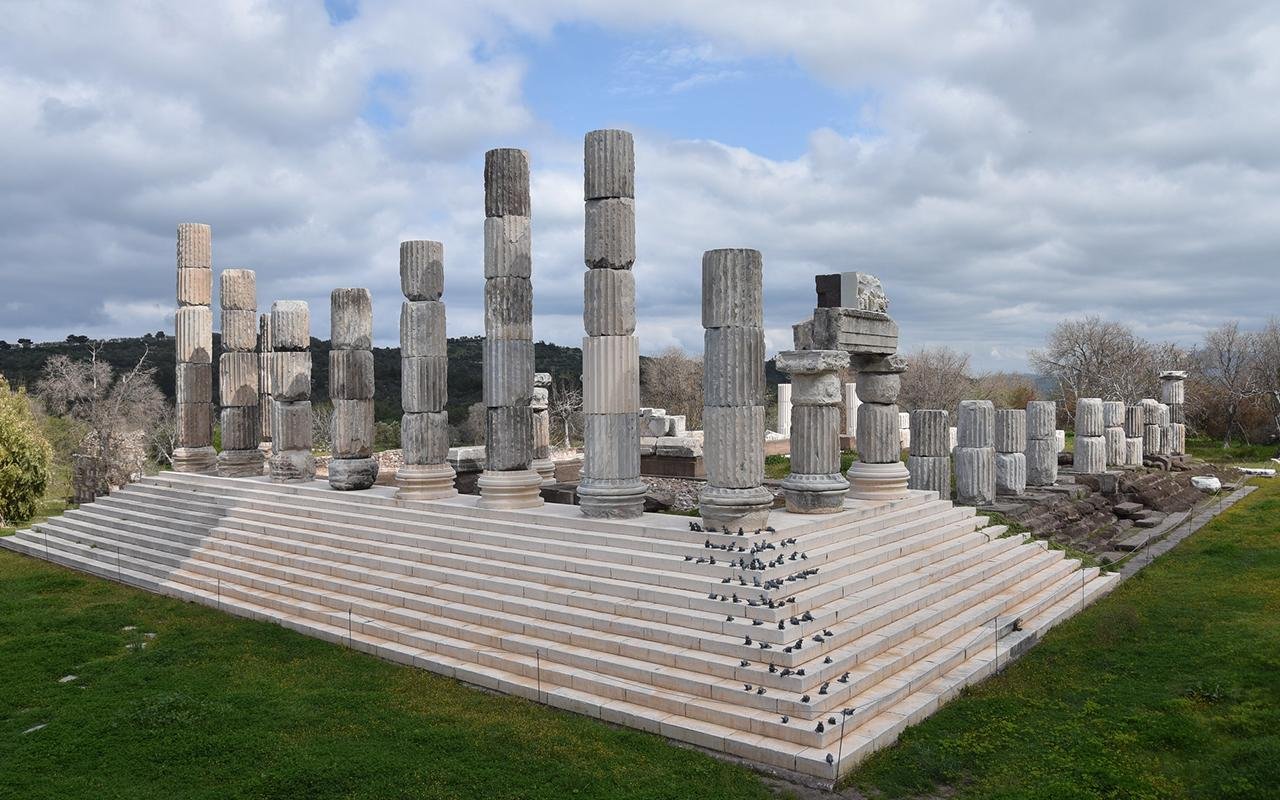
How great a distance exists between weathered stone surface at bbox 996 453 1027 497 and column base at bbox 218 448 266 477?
16781 mm

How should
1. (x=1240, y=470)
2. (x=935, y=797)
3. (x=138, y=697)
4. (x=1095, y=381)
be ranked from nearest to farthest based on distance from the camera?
(x=935, y=797) → (x=138, y=697) → (x=1240, y=470) → (x=1095, y=381)

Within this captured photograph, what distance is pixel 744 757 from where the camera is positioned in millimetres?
7305

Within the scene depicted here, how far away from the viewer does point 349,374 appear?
15703 millimetres

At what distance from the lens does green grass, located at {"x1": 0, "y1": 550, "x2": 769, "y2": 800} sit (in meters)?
6.69

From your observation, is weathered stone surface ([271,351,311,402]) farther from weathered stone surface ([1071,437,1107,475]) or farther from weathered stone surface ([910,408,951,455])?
weathered stone surface ([1071,437,1107,475])

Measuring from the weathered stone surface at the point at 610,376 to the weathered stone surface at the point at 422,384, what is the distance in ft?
12.9

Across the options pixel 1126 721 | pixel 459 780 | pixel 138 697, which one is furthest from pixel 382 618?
pixel 1126 721

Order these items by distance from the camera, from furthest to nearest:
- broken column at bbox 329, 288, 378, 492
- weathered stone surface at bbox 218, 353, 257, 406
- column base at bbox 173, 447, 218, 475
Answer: column base at bbox 173, 447, 218, 475 < weathered stone surface at bbox 218, 353, 257, 406 < broken column at bbox 329, 288, 378, 492

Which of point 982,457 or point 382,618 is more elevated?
point 982,457

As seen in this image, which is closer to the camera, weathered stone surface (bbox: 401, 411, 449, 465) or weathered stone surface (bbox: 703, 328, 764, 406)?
weathered stone surface (bbox: 703, 328, 764, 406)

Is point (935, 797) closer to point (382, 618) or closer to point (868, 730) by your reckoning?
point (868, 730)

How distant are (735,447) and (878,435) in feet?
12.6

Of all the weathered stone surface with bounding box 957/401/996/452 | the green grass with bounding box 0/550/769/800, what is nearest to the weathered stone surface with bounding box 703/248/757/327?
the green grass with bounding box 0/550/769/800

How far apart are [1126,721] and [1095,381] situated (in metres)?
45.5
